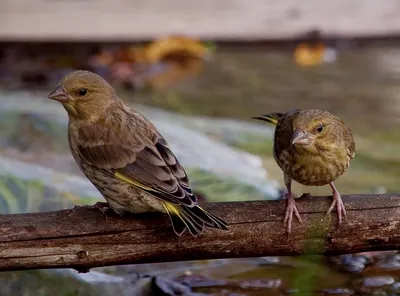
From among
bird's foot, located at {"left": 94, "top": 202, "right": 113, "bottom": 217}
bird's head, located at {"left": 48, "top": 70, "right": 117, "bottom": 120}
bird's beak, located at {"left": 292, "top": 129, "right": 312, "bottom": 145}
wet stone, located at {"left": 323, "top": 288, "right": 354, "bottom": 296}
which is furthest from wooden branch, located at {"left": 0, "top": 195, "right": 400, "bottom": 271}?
wet stone, located at {"left": 323, "top": 288, "right": 354, "bottom": 296}

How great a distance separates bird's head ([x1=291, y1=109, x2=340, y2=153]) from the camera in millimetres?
3854

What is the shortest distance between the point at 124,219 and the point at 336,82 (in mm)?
5371

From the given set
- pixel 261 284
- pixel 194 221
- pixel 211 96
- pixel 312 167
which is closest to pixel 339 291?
pixel 261 284

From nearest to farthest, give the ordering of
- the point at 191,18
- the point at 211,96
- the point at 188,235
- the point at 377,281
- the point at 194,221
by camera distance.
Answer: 1. the point at 194,221
2. the point at 188,235
3. the point at 377,281
4. the point at 211,96
5. the point at 191,18

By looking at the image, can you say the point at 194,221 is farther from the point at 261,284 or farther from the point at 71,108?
the point at 261,284

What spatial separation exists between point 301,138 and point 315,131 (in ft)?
0.39

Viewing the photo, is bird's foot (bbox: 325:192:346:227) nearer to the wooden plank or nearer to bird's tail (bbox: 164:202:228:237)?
bird's tail (bbox: 164:202:228:237)

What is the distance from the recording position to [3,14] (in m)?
8.94

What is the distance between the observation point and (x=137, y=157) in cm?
367

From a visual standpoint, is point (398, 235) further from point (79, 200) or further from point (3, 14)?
point (3, 14)

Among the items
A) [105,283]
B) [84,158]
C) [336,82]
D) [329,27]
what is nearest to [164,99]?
[336,82]

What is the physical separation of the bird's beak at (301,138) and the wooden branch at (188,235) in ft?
0.83

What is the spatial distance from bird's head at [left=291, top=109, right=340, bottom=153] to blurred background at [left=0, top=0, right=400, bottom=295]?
2.56 ft

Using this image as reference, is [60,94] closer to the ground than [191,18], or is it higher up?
closer to the ground
